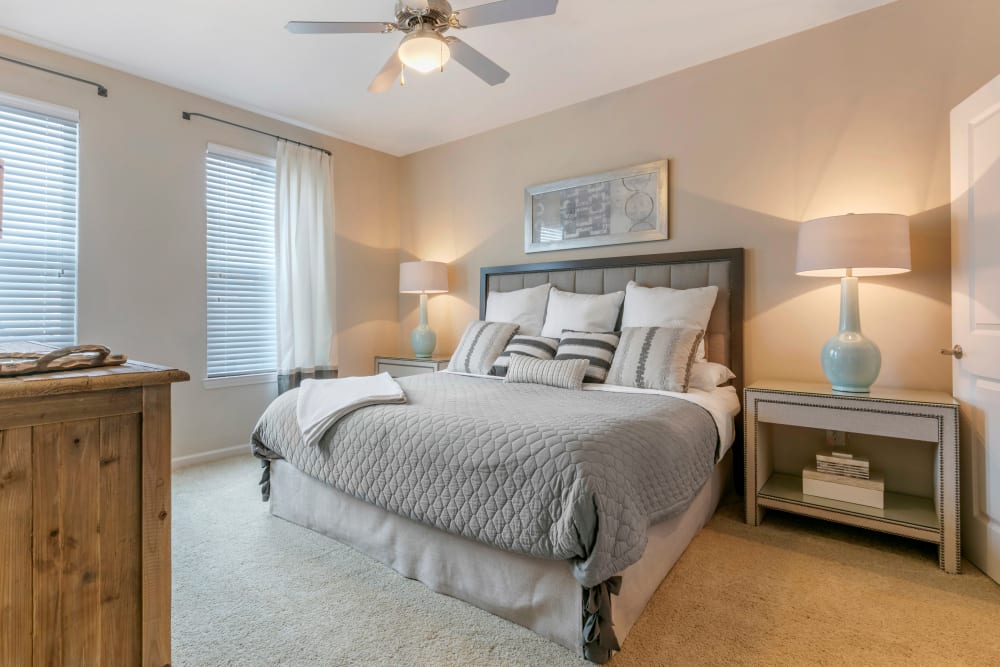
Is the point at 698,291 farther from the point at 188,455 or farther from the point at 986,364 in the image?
the point at 188,455

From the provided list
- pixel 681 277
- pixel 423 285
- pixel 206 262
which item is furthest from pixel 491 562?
pixel 206 262

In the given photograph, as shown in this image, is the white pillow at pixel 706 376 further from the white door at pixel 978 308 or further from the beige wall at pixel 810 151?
the white door at pixel 978 308

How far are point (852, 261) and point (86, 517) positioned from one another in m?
2.82

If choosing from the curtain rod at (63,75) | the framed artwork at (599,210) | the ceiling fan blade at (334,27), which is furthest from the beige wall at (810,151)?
the curtain rod at (63,75)


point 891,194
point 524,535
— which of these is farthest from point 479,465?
point 891,194

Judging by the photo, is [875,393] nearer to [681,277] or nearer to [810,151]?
[681,277]

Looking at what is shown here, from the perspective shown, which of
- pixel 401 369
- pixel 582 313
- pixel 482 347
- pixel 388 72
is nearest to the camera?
pixel 388 72

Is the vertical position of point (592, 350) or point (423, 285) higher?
point (423, 285)

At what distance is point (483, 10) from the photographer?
6.60ft

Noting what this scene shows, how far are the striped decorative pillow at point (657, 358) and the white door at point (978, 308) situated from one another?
3.62 ft

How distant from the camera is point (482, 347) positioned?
3.35 m

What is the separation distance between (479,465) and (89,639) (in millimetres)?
1007

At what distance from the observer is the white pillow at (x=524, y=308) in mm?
3549

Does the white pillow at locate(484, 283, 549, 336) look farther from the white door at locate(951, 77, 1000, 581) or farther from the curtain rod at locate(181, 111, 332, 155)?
the white door at locate(951, 77, 1000, 581)
